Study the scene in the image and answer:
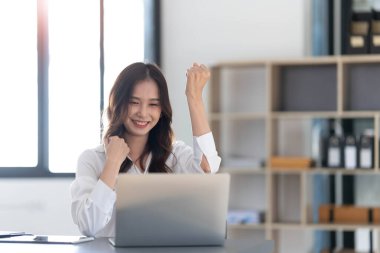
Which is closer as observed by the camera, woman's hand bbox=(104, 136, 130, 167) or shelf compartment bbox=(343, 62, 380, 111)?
woman's hand bbox=(104, 136, 130, 167)

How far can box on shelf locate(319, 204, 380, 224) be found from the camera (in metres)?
6.04

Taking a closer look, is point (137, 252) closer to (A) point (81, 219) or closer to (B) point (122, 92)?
(A) point (81, 219)

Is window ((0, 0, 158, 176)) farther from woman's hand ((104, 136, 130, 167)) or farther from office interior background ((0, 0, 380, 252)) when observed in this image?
woman's hand ((104, 136, 130, 167))

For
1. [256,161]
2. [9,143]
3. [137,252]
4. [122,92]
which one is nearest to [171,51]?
[256,161]

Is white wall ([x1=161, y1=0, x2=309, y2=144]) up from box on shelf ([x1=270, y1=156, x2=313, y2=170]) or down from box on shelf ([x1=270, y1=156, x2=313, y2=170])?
up

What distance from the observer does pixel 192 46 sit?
649cm

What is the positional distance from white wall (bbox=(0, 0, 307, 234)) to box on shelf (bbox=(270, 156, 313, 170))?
79 cm

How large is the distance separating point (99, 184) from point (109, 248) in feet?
1.46

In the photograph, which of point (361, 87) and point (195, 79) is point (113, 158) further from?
point (361, 87)

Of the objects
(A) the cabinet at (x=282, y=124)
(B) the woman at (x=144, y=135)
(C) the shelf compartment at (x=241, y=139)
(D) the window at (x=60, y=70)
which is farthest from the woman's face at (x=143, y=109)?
(D) the window at (x=60, y=70)

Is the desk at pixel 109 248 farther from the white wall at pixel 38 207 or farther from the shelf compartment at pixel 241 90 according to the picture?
the white wall at pixel 38 207

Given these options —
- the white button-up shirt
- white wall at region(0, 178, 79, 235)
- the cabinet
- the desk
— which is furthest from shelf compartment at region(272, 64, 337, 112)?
the desk

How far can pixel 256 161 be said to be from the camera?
606cm

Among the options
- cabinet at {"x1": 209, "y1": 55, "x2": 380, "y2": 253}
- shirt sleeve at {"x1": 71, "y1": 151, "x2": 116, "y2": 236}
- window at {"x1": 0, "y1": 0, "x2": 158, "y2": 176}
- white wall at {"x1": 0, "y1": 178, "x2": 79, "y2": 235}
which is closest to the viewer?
shirt sleeve at {"x1": 71, "y1": 151, "x2": 116, "y2": 236}
